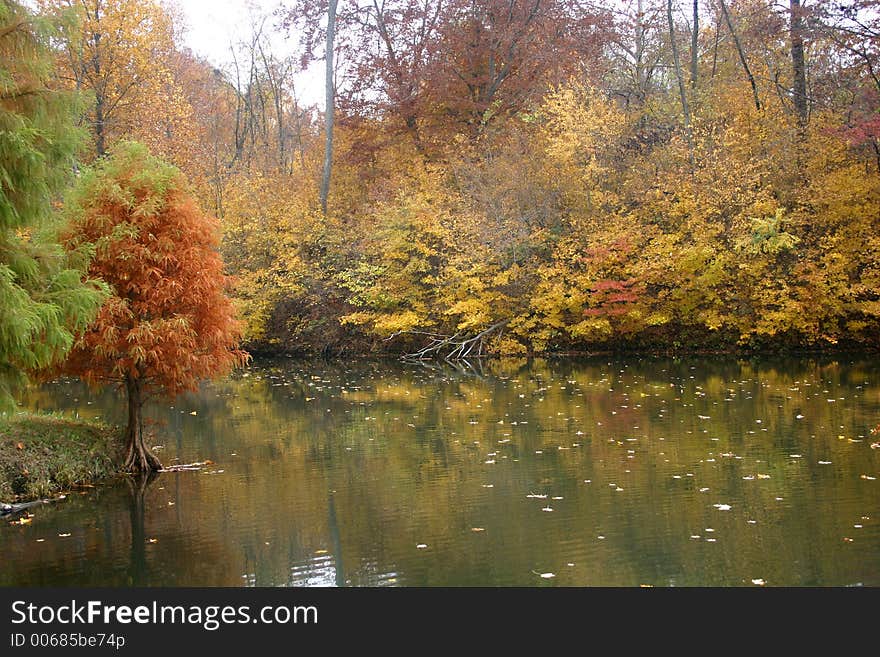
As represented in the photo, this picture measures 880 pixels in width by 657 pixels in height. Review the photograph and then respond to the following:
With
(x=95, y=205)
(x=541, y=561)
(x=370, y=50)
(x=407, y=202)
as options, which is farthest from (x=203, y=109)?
(x=541, y=561)

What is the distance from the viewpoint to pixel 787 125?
25.2m

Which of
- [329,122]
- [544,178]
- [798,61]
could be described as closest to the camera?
[798,61]

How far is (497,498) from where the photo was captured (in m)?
9.70

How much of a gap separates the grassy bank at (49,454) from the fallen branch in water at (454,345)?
16.6 meters

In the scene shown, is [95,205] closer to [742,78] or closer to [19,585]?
[19,585]

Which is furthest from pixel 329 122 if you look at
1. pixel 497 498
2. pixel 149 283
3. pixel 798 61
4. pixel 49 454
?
pixel 497 498

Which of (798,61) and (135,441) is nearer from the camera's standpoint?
(135,441)

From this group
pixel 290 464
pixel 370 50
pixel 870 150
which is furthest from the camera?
pixel 370 50

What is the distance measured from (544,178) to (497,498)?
64.1ft

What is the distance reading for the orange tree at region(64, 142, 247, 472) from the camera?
10898 mm

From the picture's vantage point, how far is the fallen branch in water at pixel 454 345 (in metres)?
27.9

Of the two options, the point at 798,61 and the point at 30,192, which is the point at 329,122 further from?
the point at 30,192

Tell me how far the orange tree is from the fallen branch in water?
54.2ft

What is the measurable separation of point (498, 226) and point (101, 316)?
18489mm
